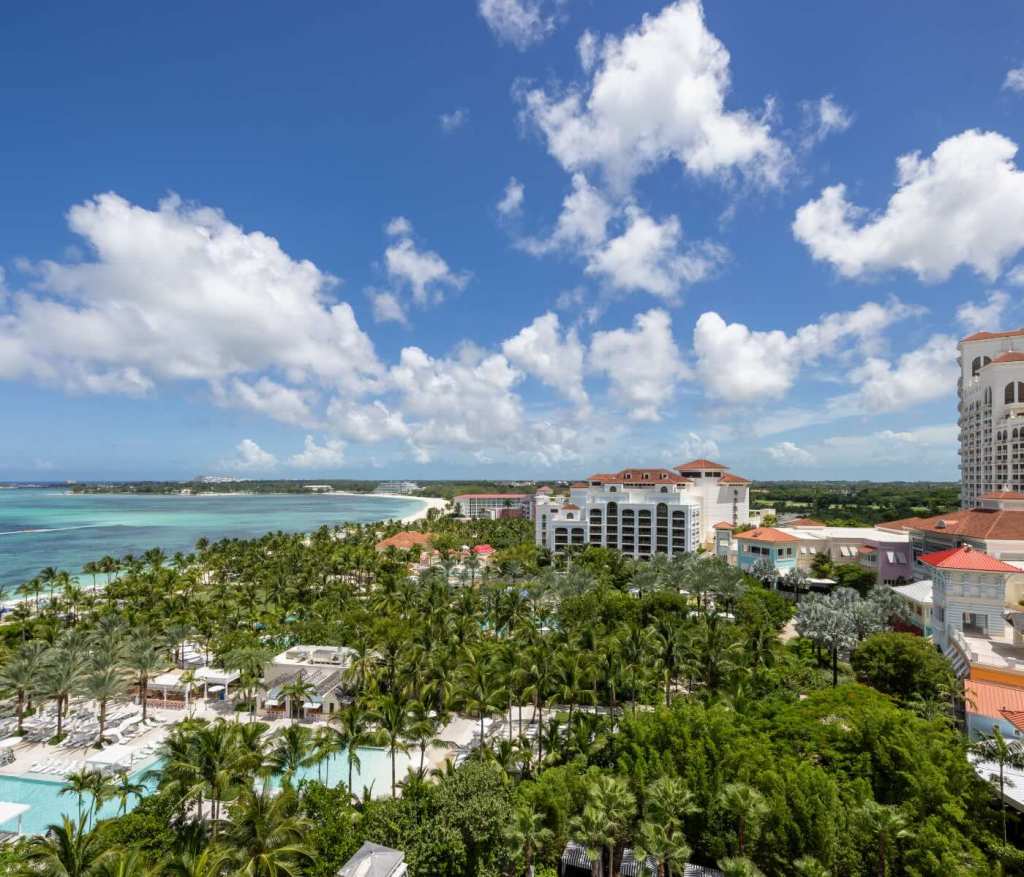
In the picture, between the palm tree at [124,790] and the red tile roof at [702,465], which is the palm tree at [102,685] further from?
the red tile roof at [702,465]

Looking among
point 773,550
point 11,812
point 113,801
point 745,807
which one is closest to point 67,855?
point 11,812

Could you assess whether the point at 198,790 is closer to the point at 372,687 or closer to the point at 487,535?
the point at 372,687

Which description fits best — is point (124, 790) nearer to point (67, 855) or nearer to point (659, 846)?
point (67, 855)

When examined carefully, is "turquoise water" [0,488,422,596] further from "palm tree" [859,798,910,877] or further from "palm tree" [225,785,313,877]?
"palm tree" [859,798,910,877]

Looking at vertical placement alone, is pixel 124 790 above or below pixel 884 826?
below

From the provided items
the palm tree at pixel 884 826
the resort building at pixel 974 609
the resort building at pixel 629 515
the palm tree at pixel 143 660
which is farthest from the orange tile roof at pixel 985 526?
the palm tree at pixel 143 660

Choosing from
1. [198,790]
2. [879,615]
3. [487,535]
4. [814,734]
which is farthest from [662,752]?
[487,535]
